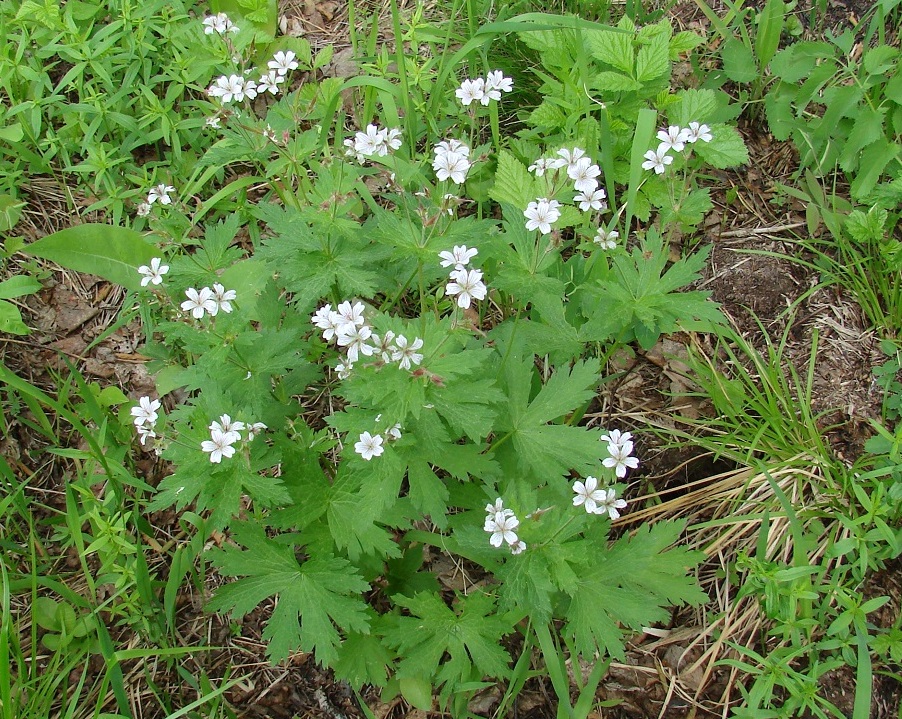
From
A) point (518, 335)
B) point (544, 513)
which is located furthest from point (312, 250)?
point (544, 513)

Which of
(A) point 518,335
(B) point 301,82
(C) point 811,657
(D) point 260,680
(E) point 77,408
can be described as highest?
(B) point 301,82

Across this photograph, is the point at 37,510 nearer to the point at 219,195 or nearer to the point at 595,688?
the point at 219,195

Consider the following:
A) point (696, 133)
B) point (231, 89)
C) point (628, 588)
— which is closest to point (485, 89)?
point (696, 133)

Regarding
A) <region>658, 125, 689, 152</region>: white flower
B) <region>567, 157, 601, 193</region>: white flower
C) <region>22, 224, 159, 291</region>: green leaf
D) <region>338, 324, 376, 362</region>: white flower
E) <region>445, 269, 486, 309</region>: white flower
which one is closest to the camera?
<region>338, 324, 376, 362</region>: white flower

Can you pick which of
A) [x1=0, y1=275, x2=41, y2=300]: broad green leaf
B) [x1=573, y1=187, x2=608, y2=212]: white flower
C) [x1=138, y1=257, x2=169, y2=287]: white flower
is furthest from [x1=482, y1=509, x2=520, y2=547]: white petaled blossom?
[x1=0, y1=275, x2=41, y2=300]: broad green leaf

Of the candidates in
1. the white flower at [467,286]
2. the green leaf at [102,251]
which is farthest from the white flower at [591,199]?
the green leaf at [102,251]

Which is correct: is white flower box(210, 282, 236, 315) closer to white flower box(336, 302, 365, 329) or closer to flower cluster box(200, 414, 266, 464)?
flower cluster box(200, 414, 266, 464)
